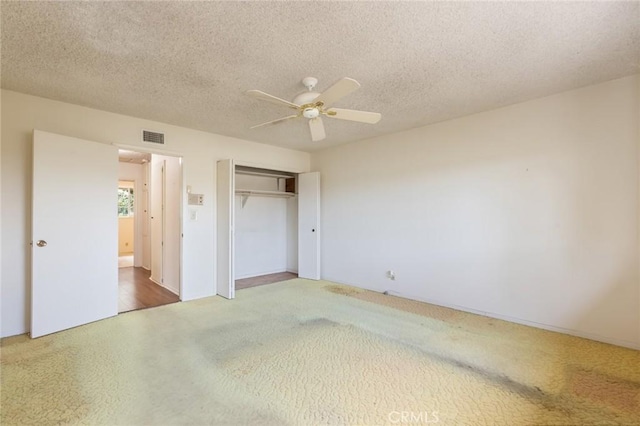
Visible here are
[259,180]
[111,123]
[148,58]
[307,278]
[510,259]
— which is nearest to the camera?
[148,58]

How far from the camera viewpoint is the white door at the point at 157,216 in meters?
5.30

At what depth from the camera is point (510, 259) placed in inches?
135

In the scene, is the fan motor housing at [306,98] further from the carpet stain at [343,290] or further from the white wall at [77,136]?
the carpet stain at [343,290]

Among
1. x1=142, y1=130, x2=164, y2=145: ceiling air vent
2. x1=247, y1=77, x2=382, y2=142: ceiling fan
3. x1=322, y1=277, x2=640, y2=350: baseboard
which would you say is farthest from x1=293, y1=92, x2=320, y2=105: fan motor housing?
x1=322, y1=277, x2=640, y2=350: baseboard

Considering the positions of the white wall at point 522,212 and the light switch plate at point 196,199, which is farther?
the light switch plate at point 196,199

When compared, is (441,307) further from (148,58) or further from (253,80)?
(148,58)

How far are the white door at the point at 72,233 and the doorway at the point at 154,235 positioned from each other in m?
0.59

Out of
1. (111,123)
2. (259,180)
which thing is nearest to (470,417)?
(111,123)

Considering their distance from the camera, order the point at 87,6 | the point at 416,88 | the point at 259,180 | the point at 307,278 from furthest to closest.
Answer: the point at 259,180 < the point at 307,278 < the point at 416,88 < the point at 87,6

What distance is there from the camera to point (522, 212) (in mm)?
3346

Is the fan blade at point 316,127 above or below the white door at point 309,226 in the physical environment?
above

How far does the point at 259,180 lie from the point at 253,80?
11.5 feet

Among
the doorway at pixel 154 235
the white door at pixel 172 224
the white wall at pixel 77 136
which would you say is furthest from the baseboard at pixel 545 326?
the doorway at pixel 154 235

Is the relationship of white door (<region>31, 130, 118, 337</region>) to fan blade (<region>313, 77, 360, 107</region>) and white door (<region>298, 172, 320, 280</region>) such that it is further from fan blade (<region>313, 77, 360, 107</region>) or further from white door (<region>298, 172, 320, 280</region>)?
white door (<region>298, 172, 320, 280</region>)
